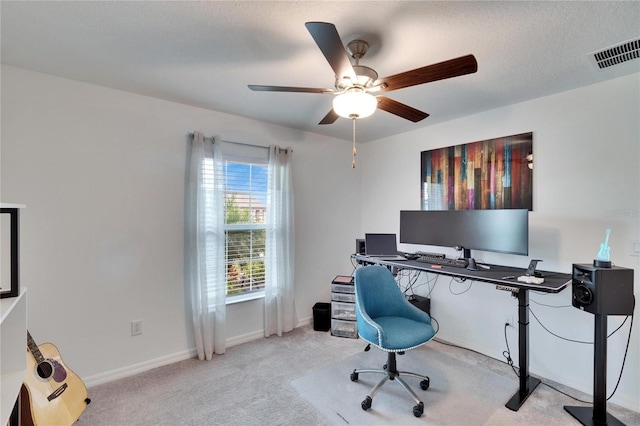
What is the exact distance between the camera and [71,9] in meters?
1.47

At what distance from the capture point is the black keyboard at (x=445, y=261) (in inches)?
105

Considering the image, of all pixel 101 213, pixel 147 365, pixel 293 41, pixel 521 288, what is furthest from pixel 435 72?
pixel 147 365

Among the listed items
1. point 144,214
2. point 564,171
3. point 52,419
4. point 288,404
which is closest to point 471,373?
point 288,404

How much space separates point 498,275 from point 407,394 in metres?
1.16

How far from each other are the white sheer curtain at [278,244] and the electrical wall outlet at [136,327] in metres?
1.18

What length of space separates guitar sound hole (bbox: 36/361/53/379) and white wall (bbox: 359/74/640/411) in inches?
131

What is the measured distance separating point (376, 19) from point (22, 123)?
8.22 ft

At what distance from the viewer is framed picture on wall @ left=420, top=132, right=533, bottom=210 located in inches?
103

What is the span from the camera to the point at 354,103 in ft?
5.41

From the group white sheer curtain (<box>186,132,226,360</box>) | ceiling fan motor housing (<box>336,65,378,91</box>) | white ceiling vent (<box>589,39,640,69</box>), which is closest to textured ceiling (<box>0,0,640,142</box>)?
white ceiling vent (<box>589,39,640,69</box>)

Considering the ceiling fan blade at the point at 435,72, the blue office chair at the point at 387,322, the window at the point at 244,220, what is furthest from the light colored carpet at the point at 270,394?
the ceiling fan blade at the point at 435,72

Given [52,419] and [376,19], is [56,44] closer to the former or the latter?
[376,19]

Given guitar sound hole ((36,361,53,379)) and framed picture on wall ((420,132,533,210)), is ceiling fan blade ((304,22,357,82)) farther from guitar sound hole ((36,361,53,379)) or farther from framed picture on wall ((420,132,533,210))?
guitar sound hole ((36,361,53,379))

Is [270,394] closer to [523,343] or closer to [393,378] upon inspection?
[393,378]
